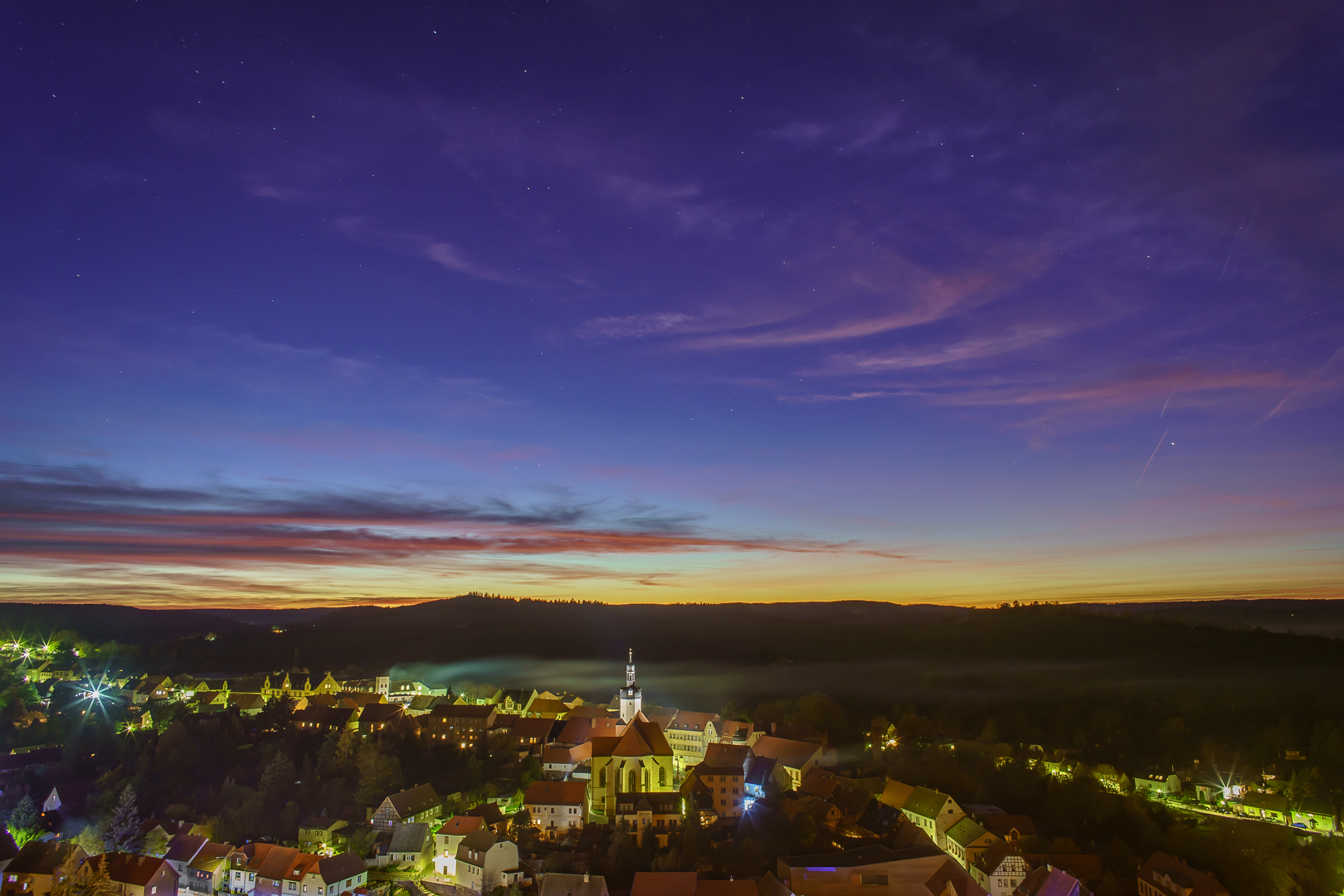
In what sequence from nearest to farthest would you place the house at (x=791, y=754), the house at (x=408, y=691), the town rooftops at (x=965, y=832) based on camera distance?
the town rooftops at (x=965, y=832)
the house at (x=791, y=754)
the house at (x=408, y=691)

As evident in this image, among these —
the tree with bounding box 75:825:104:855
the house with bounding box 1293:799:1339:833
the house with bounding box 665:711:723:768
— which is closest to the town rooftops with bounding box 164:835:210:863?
the tree with bounding box 75:825:104:855

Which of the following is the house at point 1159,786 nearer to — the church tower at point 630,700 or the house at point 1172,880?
the house at point 1172,880

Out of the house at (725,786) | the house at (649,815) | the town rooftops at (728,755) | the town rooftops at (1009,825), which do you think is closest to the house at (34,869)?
the house at (649,815)

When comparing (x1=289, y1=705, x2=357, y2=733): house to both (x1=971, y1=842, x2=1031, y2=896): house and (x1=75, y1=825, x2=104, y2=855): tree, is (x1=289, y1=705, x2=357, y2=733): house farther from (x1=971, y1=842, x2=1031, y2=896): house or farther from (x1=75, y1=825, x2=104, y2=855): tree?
(x1=971, y1=842, x2=1031, y2=896): house

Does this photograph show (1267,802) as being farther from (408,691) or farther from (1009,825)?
(408,691)

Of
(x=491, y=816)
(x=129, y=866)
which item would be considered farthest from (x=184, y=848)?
(x=491, y=816)
